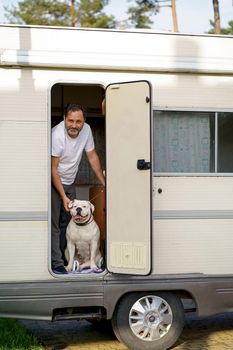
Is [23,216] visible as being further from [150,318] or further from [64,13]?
[64,13]

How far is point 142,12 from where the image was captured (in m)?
20.0

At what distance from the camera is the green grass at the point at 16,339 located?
5.89m

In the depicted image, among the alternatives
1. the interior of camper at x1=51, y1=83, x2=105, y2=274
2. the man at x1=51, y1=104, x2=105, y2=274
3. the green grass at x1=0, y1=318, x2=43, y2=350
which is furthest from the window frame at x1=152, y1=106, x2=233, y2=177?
the green grass at x1=0, y1=318, x2=43, y2=350

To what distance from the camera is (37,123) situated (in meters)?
5.86

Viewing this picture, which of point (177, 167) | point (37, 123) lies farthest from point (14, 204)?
point (177, 167)

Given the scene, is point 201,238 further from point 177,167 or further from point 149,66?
point 149,66

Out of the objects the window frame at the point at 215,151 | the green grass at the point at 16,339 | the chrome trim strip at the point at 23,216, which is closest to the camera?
the chrome trim strip at the point at 23,216

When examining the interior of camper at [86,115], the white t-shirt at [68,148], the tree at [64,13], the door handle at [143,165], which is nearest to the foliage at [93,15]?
the tree at [64,13]

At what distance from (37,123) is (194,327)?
3.02 m

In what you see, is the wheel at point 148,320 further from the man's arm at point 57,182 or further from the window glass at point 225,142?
the window glass at point 225,142

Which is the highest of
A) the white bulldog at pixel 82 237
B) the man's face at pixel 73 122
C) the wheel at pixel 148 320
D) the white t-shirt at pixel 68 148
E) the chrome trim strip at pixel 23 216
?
the man's face at pixel 73 122

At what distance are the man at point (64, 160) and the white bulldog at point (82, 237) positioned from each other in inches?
4.0

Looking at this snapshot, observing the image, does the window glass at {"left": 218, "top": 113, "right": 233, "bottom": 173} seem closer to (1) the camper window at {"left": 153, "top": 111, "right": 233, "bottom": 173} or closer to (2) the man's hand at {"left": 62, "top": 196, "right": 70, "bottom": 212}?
(1) the camper window at {"left": 153, "top": 111, "right": 233, "bottom": 173}

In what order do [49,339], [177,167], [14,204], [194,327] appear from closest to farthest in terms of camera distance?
1. [14,204]
2. [177,167]
3. [49,339]
4. [194,327]
